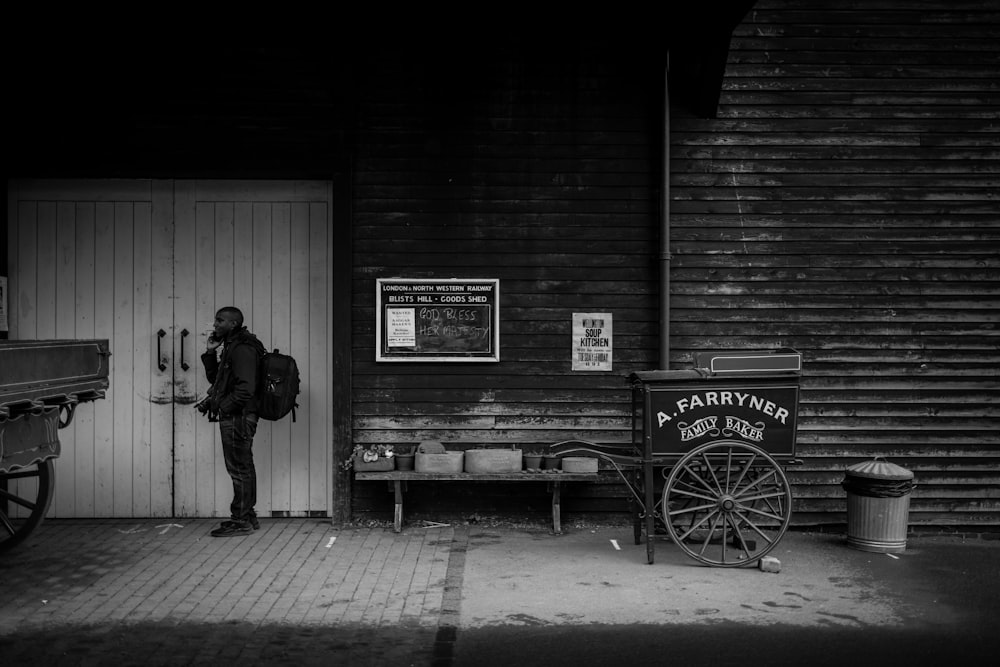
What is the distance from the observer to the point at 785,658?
16.3 ft

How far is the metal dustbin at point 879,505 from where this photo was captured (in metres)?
7.29

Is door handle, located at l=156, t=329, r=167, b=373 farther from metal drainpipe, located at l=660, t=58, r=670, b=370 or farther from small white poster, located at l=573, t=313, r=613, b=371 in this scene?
metal drainpipe, located at l=660, t=58, r=670, b=370

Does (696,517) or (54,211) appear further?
(54,211)

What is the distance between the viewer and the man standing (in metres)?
7.46

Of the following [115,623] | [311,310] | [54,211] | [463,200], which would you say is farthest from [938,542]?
[54,211]

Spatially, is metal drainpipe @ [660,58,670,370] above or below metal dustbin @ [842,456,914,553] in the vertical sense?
above

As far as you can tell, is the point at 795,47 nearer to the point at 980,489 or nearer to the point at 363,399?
the point at 980,489

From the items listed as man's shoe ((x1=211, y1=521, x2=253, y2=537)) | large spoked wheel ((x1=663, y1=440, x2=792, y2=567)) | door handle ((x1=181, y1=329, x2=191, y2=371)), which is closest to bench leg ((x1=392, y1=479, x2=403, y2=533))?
man's shoe ((x1=211, y1=521, x2=253, y2=537))

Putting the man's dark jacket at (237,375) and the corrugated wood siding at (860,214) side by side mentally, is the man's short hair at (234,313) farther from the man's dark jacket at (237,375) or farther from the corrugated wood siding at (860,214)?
the corrugated wood siding at (860,214)

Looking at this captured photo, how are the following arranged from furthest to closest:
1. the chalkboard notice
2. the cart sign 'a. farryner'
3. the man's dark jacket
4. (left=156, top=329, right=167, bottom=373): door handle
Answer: (left=156, top=329, right=167, bottom=373): door handle
the chalkboard notice
the man's dark jacket
the cart sign 'a. farryner'

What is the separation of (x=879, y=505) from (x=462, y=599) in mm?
3637

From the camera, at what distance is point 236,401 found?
745 centimetres

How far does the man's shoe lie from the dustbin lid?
202 inches

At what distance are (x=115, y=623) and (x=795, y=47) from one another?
7169mm
